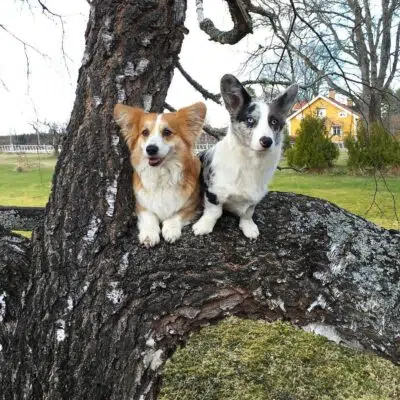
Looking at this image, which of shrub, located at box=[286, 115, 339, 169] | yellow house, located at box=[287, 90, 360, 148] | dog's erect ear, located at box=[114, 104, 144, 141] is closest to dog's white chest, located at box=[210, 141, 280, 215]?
dog's erect ear, located at box=[114, 104, 144, 141]

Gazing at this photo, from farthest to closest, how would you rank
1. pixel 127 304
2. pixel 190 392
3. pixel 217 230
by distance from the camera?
pixel 190 392
pixel 217 230
pixel 127 304

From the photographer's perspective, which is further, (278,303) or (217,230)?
(217,230)

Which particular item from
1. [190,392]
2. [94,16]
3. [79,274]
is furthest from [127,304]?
[190,392]

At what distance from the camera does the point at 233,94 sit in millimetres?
2510

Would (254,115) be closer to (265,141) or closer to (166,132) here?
(265,141)

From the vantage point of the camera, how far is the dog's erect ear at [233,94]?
2479 mm

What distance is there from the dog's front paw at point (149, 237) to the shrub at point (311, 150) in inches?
521

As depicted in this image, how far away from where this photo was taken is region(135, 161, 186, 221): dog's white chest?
2.54m

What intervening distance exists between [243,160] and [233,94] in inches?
13.4

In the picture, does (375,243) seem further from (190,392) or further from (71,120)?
(190,392)

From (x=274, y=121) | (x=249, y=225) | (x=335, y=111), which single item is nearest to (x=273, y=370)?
(x=249, y=225)

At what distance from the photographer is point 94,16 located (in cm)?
259

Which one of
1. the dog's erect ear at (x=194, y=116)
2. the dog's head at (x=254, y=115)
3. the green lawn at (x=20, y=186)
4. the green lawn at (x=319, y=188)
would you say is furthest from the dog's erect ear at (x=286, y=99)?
the green lawn at (x=20, y=186)

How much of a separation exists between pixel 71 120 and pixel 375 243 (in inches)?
66.5
